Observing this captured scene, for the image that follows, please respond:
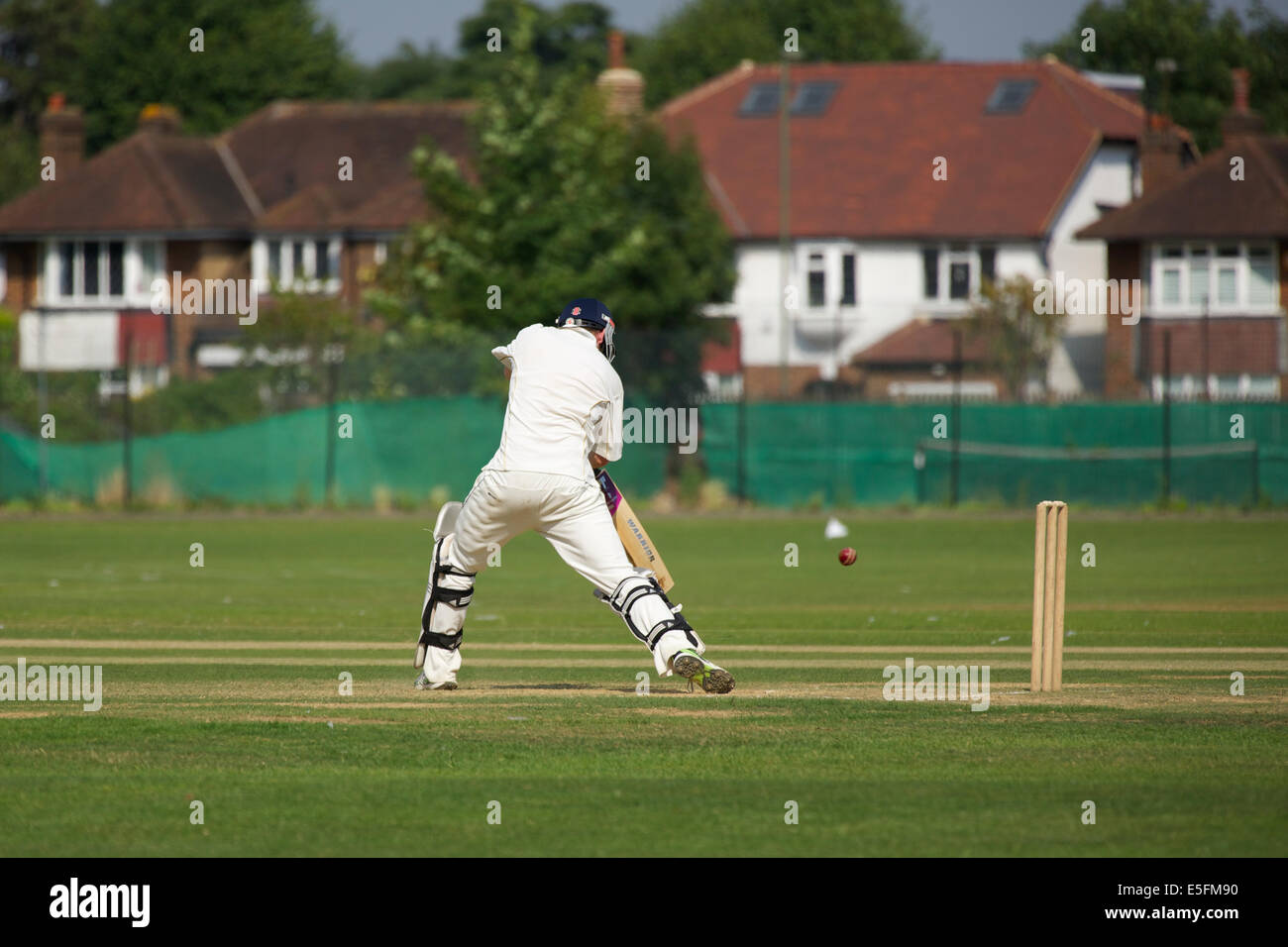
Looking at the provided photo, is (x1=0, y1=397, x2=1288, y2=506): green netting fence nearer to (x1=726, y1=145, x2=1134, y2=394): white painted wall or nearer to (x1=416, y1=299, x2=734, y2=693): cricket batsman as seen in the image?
(x1=726, y1=145, x2=1134, y2=394): white painted wall

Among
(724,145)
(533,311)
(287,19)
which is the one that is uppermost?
(287,19)

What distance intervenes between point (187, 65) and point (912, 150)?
102 feet

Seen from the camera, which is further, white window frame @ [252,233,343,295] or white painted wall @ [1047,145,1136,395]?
white window frame @ [252,233,343,295]

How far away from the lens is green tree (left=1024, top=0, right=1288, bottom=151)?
228 ft

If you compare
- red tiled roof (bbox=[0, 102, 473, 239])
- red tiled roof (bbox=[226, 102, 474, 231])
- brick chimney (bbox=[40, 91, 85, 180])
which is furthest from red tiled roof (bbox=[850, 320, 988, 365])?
brick chimney (bbox=[40, 91, 85, 180])

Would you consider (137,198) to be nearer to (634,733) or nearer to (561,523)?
(561,523)

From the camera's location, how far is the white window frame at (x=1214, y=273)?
49.1 meters

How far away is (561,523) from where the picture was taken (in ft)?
33.3

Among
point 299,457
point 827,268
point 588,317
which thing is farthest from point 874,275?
point 588,317

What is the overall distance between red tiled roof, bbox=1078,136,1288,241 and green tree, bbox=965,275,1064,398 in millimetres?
3833

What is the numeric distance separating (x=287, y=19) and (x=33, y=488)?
4817cm

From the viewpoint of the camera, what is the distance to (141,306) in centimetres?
5938

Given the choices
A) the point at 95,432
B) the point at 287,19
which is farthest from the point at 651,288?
the point at 287,19
